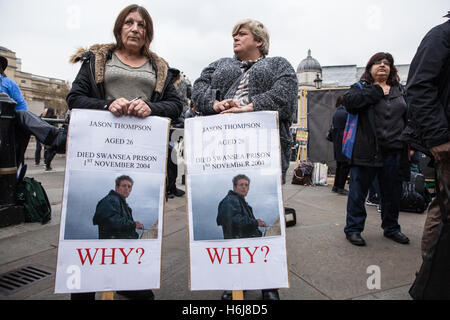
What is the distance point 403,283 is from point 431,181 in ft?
18.5

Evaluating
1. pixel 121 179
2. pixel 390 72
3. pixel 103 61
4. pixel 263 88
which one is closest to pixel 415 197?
pixel 390 72

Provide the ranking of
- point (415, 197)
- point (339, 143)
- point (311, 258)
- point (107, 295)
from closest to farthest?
point (107, 295) → point (311, 258) → point (415, 197) → point (339, 143)

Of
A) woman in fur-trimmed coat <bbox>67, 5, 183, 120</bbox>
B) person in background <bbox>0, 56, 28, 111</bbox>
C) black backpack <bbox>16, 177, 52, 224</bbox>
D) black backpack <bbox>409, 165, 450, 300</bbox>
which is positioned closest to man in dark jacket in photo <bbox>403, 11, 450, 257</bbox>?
black backpack <bbox>409, 165, 450, 300</bbox>

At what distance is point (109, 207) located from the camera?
1.70m

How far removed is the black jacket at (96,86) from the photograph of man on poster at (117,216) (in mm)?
525

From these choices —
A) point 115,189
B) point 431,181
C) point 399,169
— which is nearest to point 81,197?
point 115,189

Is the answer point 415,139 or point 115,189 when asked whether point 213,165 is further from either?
point 415,139

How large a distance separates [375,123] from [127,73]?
262 centimetres

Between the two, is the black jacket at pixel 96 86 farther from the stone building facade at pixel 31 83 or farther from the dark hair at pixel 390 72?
the stone building facade at pixel 31 83

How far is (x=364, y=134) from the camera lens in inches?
128

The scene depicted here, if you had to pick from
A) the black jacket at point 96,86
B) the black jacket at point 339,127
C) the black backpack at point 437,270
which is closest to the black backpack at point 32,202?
the black jacket at point 96,86

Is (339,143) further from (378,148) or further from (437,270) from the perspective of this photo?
(437,270)

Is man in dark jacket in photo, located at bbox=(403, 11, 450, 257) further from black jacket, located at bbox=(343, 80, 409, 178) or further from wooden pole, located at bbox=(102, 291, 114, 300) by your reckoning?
wooden pole, located at bbox=(102, 291, 114, 300)

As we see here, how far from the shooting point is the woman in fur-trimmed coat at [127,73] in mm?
1948
